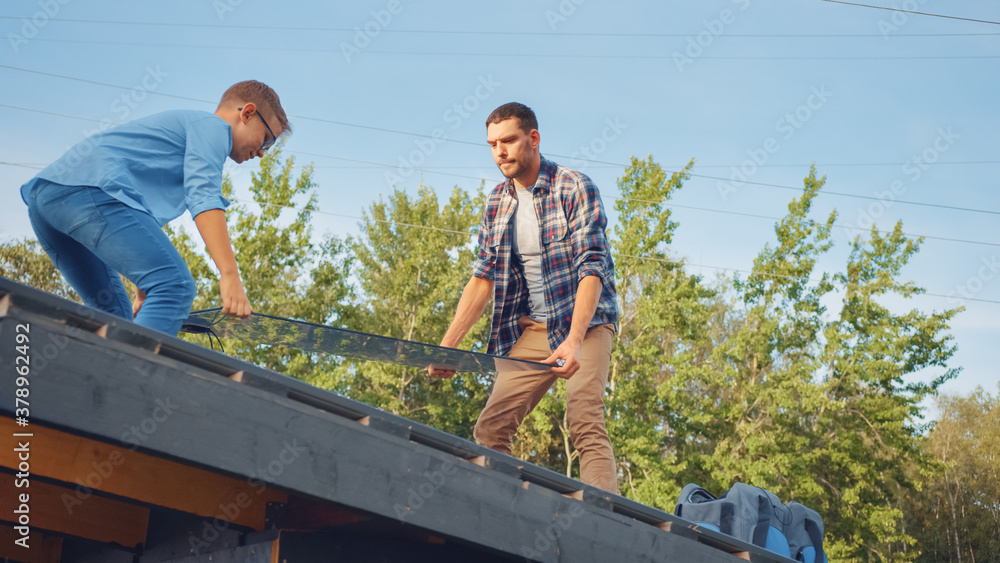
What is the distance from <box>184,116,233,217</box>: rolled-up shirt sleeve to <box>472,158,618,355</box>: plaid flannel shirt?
1471 millimetres

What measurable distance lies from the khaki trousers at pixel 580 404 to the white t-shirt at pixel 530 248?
0.58 feet

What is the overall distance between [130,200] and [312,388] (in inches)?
43.4

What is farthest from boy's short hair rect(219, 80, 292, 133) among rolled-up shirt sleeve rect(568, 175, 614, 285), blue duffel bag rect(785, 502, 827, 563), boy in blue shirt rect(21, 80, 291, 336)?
blue duffel bag rect(785, 502, 827, 563)

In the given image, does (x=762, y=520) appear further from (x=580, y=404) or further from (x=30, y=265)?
(x=30, y=265)

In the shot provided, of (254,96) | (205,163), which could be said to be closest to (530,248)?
(254,96)

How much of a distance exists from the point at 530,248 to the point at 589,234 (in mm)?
328

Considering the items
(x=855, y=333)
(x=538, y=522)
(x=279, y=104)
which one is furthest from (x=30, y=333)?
(x=855, y=333)

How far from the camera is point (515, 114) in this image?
3.38 metres

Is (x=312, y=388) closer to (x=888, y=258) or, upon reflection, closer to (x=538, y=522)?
(x=538, y=522)

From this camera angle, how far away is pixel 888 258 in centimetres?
2153

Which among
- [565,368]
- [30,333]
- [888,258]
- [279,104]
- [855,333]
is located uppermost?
[888,258]

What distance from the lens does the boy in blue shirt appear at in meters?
2.31

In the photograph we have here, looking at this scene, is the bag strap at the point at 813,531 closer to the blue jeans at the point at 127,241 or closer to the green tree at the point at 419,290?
the blue jeans at the point at 127,241

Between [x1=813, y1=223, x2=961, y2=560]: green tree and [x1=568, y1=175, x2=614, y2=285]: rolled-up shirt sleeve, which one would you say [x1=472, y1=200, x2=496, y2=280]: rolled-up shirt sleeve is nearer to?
[x1=568, y1=175, x2=614, y2=285]: rolled-up shirt sleeve
